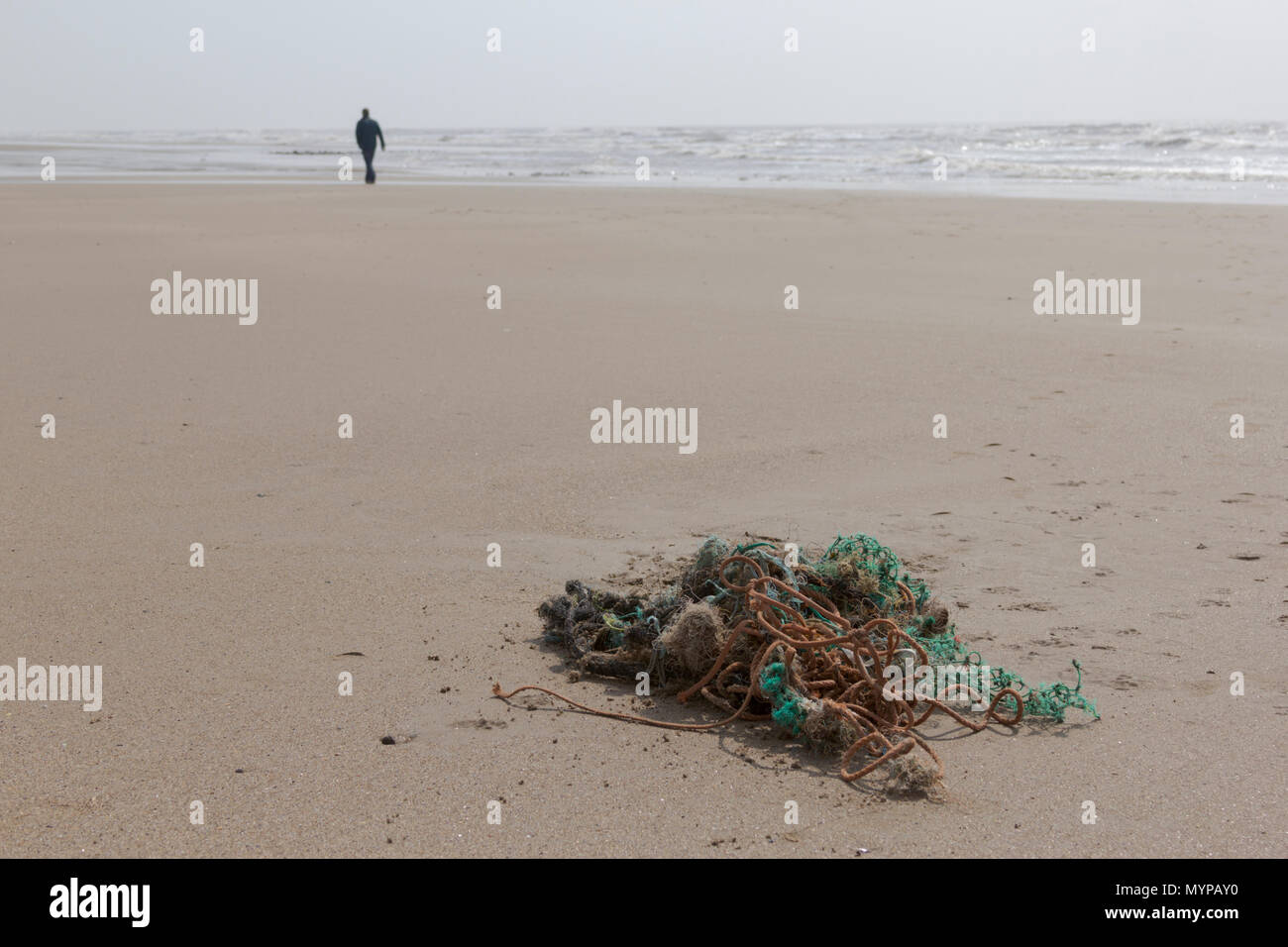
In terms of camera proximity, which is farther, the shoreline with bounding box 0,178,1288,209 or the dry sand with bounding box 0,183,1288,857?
the shoreline with bounding box 0,178,1288,209

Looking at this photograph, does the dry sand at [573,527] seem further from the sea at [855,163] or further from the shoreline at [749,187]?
the sea at [855,163]

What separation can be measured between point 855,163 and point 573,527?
27.5 m

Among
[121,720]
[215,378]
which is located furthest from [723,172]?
[121,720]

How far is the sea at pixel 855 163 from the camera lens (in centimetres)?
2223

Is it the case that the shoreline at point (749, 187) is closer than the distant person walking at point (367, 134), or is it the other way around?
the shoreline at point (749, 187)

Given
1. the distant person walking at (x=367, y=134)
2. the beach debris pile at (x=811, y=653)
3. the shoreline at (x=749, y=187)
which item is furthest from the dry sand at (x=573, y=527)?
the distant person walking at (x=367, y=134)

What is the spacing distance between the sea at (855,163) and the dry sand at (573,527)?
39.4ft

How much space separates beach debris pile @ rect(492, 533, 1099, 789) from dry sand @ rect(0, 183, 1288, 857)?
0.10 metres

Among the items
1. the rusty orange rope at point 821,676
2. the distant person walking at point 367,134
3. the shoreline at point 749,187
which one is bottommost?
the rusty orange rope at point 821,676

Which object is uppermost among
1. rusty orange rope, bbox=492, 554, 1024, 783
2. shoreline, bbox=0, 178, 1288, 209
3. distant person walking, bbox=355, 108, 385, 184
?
distant person walking, bbox=355, 108, 385, 184

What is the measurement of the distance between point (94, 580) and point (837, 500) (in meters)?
3.07

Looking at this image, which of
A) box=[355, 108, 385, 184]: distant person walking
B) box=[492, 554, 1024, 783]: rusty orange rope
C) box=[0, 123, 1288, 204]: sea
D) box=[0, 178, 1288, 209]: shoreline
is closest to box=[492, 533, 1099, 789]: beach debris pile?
box=[492, 554, 1024, 783]: rusty orange rope

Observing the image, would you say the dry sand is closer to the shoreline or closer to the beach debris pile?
the beach debris pile

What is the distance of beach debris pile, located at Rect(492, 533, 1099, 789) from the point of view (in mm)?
3217
